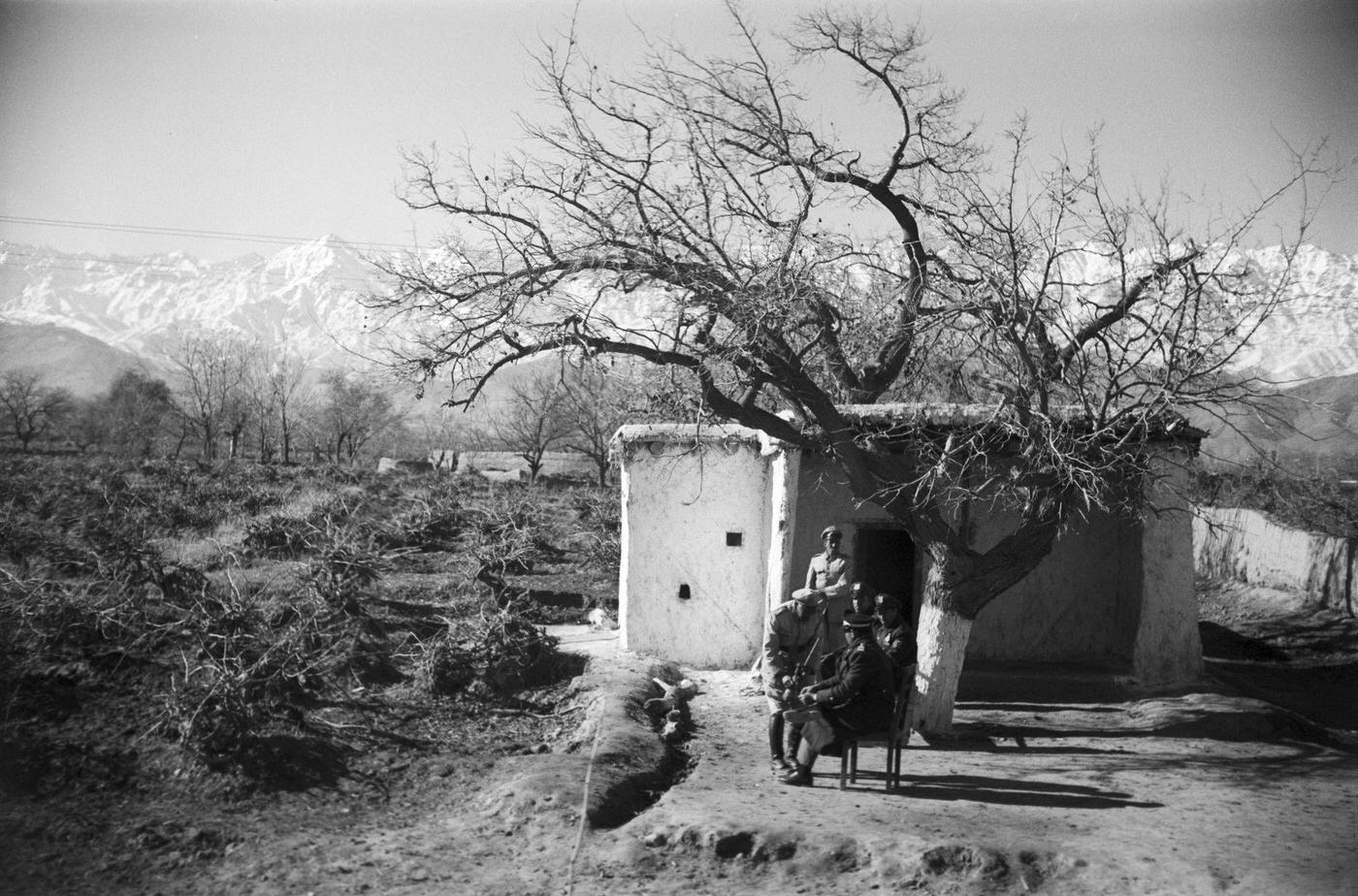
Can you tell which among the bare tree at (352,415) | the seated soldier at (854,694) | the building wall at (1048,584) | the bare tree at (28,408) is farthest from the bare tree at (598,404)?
the bare tree at (28,408)

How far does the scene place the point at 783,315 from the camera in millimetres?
9258

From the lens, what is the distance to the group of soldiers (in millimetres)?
7262

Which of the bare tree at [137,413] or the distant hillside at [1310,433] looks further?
the bare tree at [137,413]

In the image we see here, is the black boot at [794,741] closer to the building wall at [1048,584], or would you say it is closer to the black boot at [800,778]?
the black boot at [800,778]

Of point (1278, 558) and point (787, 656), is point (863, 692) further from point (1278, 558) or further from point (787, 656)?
point (1278, 558)

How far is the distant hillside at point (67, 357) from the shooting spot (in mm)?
113625

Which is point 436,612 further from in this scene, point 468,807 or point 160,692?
point 468,807

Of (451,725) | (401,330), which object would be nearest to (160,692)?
(451,725)

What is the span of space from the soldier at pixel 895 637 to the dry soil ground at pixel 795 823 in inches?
33.2

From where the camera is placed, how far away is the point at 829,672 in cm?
811

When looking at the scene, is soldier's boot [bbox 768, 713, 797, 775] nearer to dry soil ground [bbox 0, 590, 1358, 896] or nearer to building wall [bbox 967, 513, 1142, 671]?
dry soil ground [bbox 0, 590, 1358, 896]

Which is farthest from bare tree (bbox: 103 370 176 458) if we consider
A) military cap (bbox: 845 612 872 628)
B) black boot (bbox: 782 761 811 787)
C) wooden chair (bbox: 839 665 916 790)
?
military cap (bbox: 845 612 872 628)

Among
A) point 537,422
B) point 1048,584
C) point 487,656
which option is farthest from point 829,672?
point 537,422

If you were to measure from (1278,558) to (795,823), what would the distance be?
15.0 metres
